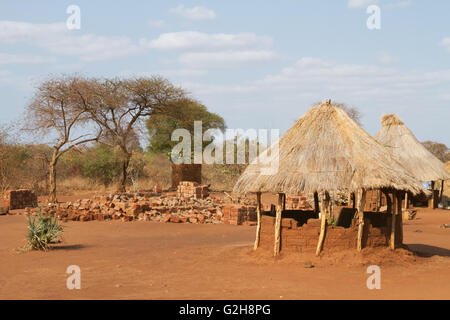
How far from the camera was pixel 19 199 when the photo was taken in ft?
63.1

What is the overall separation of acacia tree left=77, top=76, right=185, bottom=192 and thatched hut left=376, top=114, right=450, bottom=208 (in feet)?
32.5

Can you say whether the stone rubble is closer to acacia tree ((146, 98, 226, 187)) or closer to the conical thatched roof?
the conical thatched roof

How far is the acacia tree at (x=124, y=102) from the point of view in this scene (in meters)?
23.1

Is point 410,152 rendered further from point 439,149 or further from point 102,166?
point 439,149

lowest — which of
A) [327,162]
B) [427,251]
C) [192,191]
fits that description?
[427,251]

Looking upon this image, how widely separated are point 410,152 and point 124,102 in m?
12.8

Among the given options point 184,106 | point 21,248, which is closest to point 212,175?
point 184,106

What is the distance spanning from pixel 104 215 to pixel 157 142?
1681 centimetres

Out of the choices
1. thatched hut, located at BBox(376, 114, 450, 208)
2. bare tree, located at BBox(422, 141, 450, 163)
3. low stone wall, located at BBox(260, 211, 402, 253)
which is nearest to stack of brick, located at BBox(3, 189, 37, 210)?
low stone wall, located at BBox(260, 211, 402, 253)

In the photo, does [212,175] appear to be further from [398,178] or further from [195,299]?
[195,299]

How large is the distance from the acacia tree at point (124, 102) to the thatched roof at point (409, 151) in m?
9.91

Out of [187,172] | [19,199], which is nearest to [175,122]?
[187,172]

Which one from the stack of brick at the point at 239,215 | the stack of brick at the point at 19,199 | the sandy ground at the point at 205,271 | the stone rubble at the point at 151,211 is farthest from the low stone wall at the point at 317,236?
the stack of brick at the point at 19,199
